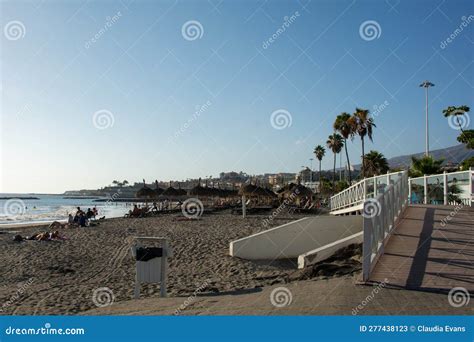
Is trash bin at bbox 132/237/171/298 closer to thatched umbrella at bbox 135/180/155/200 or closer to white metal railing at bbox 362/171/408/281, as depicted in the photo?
white metal railing at bbox 362/171/408/281

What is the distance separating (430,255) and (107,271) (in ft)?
26.5

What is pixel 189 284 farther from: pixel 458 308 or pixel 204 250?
pixel 458 308

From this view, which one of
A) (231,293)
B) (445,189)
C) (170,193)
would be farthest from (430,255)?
(170,193)

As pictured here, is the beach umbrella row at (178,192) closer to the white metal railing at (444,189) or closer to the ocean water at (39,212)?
the ocean water at (39,212)

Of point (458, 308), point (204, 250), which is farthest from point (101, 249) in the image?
point (458, 308)

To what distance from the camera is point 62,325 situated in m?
5.05

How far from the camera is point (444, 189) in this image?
15383mm

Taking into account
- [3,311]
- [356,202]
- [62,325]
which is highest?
[356,202]

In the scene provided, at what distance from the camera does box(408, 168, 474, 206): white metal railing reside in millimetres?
14250

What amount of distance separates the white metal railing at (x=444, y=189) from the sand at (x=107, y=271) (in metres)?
6.26

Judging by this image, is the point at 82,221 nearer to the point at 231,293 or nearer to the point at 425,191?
the point at 425,191

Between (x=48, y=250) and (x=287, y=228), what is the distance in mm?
8960

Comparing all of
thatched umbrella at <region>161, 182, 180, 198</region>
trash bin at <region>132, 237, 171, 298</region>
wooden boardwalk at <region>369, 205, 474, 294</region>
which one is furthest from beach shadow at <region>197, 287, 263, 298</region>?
thatched umbrella at <region>161, 182, 180, 198</region>

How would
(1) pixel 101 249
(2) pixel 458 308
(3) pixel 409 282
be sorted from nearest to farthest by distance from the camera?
1. (2) pixel 458 308
2. (3) pixel 409 282
3. (1) pixel 101 249
